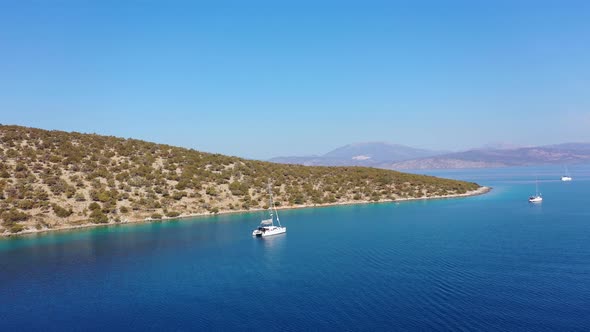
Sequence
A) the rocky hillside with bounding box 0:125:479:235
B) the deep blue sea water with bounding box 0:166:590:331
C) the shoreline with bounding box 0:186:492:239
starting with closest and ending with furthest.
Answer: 1. the deep blue sea water with bounding box 0:166:590:331
2. the shoreline with bounding box 0:186:492:239
3. the rocky hillside with bounding box 0:125:479:235

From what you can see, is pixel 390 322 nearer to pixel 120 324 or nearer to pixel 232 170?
pixel 120 324

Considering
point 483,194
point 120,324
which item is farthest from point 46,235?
point 483,194

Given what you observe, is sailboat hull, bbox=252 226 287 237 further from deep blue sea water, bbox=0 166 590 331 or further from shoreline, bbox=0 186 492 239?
shoreline, bbox=0 186 492 239

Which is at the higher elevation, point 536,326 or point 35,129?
point 35,129

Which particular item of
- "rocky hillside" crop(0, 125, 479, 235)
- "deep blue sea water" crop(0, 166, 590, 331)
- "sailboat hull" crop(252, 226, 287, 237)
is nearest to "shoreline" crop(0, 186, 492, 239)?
"rocky hillside" crop(0, 125, 479, 235)

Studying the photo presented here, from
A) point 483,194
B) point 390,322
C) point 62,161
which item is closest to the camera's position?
point 390,322

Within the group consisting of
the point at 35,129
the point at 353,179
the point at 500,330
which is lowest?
the point at 500,330

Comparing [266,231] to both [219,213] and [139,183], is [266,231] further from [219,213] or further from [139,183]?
[139,183]

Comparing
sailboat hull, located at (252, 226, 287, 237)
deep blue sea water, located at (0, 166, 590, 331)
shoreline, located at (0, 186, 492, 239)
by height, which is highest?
shoreline, located at (0, 186, 492, 239)
